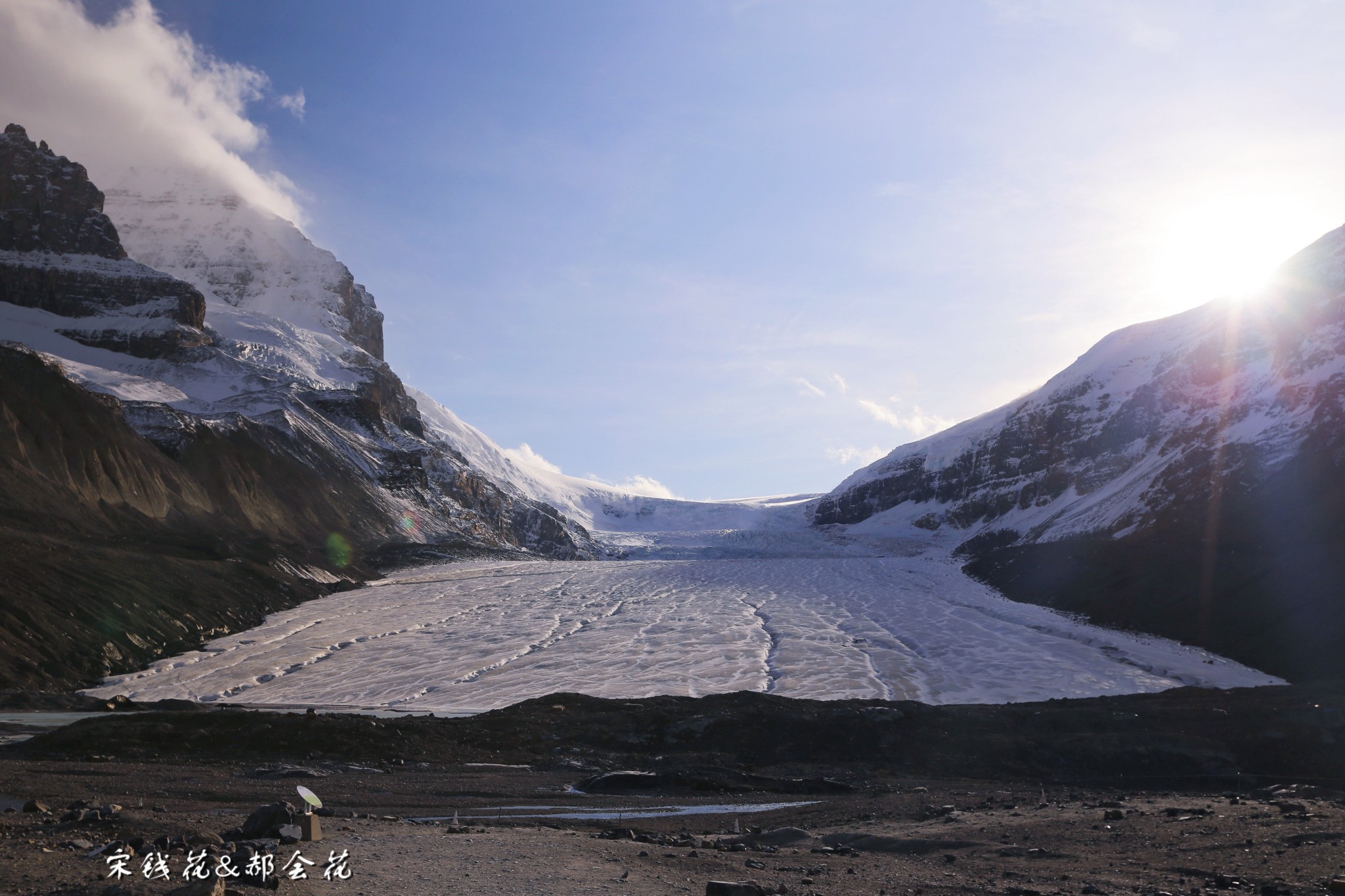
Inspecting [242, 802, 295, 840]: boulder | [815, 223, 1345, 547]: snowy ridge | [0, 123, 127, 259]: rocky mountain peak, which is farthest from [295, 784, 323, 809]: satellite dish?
[0, 123, 127, 259]: rocky mountain peak

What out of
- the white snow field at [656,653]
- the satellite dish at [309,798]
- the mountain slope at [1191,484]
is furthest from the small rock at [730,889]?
the mountain slope at [1191,484]

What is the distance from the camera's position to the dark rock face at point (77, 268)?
133250 millimetres

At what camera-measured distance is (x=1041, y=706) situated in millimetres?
28000

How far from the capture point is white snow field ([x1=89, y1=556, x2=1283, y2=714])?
35469mm

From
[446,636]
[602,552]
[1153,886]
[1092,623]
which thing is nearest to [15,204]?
[602,552]

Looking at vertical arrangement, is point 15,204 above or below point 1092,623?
above

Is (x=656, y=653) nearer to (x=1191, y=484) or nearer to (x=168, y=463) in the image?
(x=168, y=463)

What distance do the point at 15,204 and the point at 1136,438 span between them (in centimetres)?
19356

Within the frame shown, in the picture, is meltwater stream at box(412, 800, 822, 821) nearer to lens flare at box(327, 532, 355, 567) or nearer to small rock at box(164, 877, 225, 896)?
small rock at box(164, 877, 225, 896)

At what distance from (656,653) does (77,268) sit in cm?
14774

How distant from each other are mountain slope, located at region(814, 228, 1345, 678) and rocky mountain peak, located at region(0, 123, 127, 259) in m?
157

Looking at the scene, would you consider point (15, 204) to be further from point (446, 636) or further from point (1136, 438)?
point (1136, 438)

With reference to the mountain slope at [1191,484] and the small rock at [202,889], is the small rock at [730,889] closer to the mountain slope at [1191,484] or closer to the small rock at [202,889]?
the small rock at [202,889]

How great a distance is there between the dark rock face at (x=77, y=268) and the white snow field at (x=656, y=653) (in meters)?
92.6
